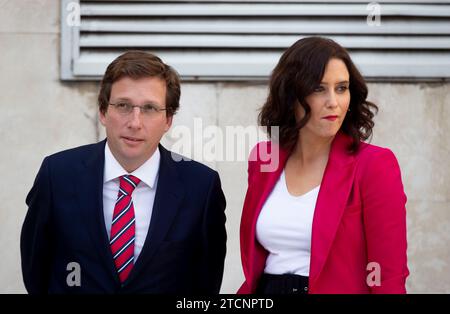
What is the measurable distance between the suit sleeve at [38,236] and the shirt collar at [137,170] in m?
0.28

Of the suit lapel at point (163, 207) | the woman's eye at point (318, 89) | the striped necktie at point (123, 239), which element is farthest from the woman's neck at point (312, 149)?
the striped necktie at point (123, 239)

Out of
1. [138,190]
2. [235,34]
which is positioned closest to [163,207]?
[138,190]

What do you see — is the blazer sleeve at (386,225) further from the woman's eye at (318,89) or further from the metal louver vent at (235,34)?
the metal louver vent at (235,34)

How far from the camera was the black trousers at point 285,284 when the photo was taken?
3.86m

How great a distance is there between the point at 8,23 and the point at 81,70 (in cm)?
60

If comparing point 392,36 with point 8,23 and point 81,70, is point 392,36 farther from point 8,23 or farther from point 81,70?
point 8,23

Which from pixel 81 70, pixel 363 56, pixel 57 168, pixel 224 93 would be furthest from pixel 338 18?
pixel 57 168

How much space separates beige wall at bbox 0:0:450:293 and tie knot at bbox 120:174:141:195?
6.75ft

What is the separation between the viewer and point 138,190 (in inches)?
165

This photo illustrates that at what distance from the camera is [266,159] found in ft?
14.0

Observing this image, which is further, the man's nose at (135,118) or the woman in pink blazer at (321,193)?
the man's nose at (135,118)

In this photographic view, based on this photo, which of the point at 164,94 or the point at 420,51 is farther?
the point at 420,51

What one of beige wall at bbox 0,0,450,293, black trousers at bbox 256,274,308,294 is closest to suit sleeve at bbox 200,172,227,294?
black trousers at bbox 256,274,308,294

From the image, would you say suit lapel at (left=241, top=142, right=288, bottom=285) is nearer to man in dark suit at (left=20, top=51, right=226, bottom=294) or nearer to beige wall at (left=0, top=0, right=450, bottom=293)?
man in dark suit at (left=20, top=51, right=226, bottom=294)
